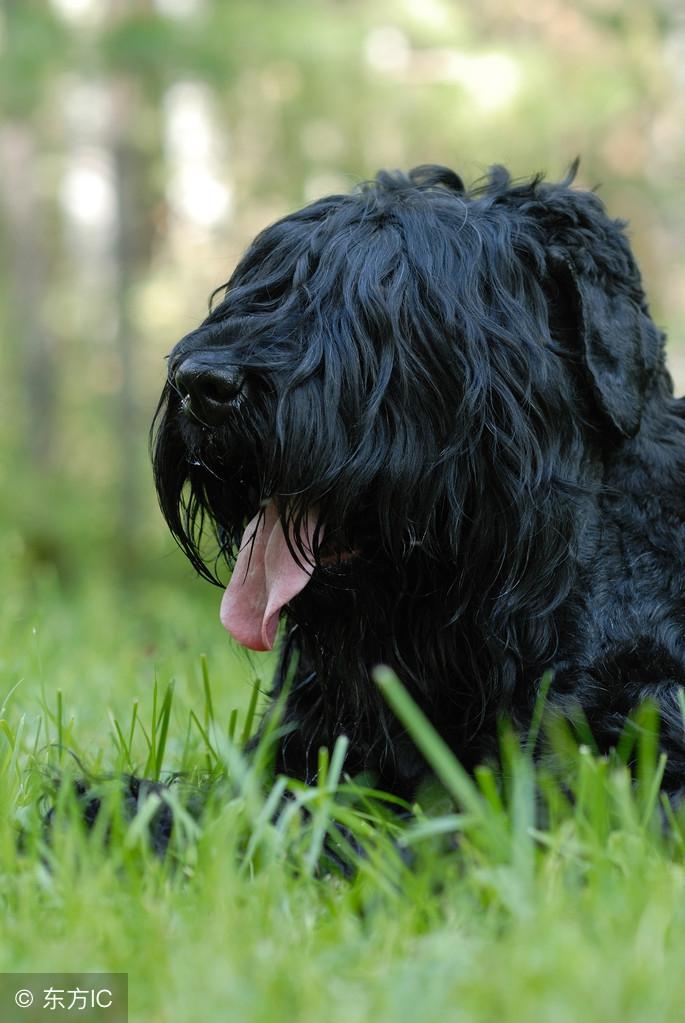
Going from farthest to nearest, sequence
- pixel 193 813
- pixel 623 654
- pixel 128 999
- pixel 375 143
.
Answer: pixel 375 143 → pixel 623 654 → pixel 193 813 → pixel 128 999

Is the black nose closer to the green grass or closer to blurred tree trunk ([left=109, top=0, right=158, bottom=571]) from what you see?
the green grass

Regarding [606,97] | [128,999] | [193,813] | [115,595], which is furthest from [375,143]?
[128,999]

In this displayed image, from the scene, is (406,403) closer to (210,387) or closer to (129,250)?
(210,387)

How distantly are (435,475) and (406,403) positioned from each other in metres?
0.17

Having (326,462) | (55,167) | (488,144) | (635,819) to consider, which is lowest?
(635,819)

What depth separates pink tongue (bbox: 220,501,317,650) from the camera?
2.63 metres

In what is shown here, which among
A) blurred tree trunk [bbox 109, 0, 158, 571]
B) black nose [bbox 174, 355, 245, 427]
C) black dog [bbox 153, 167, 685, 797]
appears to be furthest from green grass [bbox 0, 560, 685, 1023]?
blurred tree trunk [bbox 109, 0, 158, 571]

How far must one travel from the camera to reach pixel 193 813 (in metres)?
2.32

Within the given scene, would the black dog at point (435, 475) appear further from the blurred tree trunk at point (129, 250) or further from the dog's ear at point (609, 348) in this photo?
the blurred tree trunk at point (129, 250)

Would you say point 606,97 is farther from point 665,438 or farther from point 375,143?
point 665,438

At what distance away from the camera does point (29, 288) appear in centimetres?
1466

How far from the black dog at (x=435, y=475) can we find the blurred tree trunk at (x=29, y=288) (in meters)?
9.74

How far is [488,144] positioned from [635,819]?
6.33m

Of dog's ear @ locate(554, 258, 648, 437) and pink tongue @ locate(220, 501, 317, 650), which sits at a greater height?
dog's ear @ locate(554, 258, 648, 437)
